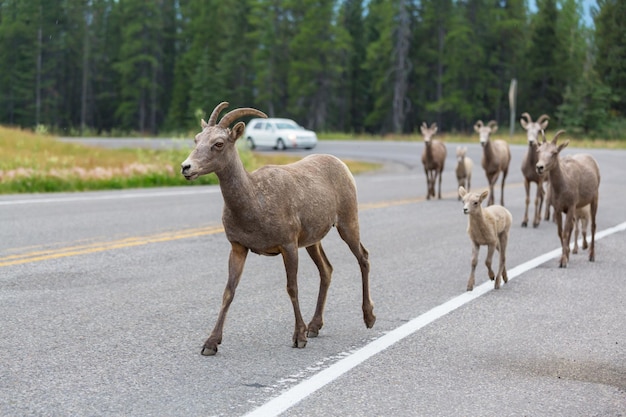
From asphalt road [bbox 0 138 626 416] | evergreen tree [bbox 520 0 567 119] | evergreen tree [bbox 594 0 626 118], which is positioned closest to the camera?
asphalt road [bbox 0 138 626 416]

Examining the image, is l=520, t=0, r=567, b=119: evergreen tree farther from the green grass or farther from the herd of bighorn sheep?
the herd of bighorn sheep

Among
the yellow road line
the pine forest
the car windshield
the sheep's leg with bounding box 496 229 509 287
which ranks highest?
the pine forest

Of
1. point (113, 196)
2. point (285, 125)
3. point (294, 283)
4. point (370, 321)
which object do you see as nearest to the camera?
point (294, 283)

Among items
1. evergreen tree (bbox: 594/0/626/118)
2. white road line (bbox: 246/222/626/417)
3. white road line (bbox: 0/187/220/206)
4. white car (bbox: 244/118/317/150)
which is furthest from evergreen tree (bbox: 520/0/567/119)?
white road line (bbox: 246/222/626/417)

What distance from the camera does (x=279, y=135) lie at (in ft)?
153

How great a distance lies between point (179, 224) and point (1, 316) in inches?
270

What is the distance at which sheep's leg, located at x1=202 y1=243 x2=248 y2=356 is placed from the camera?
6137mm

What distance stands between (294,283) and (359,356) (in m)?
0.71

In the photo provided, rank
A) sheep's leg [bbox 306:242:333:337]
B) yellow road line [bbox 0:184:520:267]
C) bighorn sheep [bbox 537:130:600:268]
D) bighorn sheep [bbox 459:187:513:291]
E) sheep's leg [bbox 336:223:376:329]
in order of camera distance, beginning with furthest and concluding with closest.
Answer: bighorn sheep [bbox 537:130:600:268]
yellow road line [bbox 0:184:520:267]
bighorn sheep [bbox 459:187:513:291]
sheep's leg [bbox 336:223:376:329]
sheep's leg [bbox 306:242:333:337]

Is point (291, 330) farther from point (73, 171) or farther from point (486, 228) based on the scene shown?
point (73, 171)

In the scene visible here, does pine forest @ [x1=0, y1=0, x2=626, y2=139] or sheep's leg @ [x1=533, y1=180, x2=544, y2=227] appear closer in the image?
sheep's leg @ [x1=533, y1=180, x2=544, y2=227]

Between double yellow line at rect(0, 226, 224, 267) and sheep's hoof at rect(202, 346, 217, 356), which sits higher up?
sheep's hoof at rect(202, 346, 217, 356)

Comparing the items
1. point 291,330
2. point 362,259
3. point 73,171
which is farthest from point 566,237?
point 73,171

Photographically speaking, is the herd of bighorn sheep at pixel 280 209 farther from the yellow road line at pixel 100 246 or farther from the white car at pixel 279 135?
the white car at pixel 279 135
